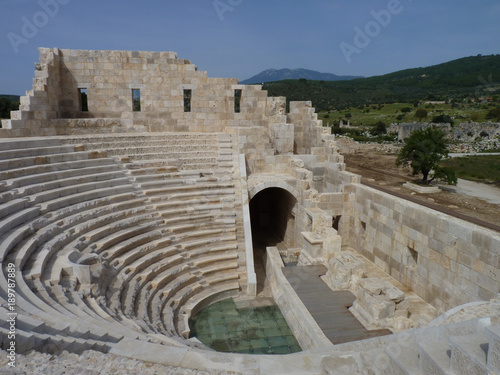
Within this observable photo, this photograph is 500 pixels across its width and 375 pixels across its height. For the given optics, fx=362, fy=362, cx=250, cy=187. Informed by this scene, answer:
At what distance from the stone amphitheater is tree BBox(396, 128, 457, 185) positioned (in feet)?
43.8

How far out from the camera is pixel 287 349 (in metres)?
8.05

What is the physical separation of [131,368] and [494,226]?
18.0 m

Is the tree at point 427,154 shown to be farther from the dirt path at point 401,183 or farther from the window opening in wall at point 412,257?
the window opening in wall at point 412,257

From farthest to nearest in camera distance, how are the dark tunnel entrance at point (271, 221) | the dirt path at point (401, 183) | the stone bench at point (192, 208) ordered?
the dirt path at point (401, 183) < the dark tunnel entrance at point (271, 221) < the stone bench at point (192, 208)

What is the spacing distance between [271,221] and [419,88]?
353ft

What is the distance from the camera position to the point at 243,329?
8.81 meters

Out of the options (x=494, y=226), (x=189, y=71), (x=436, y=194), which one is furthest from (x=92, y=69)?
(x=436, y=194)

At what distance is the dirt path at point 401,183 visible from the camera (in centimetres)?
2045

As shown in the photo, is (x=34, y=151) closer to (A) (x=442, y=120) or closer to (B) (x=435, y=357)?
(B) (x=435, y=357)

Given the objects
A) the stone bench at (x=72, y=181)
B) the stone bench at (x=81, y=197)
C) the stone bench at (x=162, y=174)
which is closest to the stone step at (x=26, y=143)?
the stone bench at (x=72, y=181)

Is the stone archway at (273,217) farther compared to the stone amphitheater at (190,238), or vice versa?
the stone archway at (273,217)

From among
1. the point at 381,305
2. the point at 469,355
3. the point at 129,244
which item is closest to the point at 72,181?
the point at 129,244

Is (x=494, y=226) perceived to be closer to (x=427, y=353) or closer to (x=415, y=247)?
(x=415, y=247)

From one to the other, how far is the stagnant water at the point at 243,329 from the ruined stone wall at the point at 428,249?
3.77 meters
